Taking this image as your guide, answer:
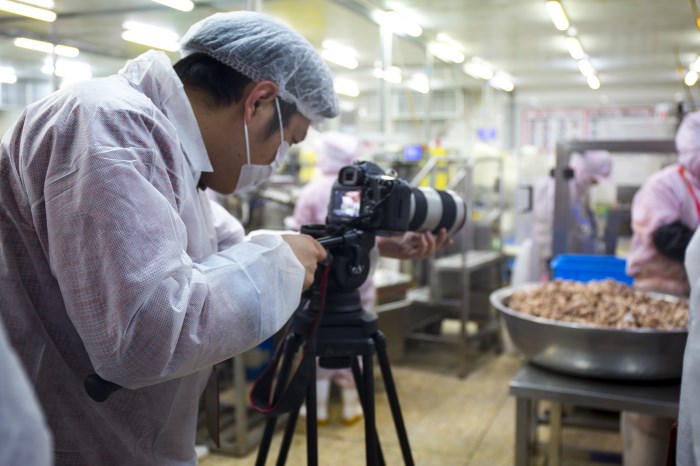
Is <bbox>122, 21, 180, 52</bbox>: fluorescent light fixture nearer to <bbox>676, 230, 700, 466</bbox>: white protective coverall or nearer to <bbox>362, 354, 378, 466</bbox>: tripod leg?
<bbox>362, 354, 378, 466</bbox>: tripod leg

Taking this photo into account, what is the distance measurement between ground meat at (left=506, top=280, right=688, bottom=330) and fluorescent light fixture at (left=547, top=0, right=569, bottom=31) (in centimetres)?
373

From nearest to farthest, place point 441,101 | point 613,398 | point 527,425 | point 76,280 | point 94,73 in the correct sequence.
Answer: point 76,280 < point 613,398 < point 527,425 < point 94,73 < point 441,101

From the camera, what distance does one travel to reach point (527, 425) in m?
1.72

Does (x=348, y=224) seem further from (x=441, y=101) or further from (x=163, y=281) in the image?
(x=441, y=101)

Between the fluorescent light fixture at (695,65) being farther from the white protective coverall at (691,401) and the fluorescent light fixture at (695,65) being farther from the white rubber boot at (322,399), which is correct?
the white protective coverall at (691,401)

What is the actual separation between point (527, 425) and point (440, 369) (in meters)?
2.52

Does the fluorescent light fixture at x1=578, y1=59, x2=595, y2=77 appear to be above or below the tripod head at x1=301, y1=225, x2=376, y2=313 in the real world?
above

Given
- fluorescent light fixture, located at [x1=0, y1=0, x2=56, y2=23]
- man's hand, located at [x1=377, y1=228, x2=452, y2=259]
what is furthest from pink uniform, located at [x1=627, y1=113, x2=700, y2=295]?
fluorescent light fixture, located at [x1=0, y1=0, x2=56, y2=23]

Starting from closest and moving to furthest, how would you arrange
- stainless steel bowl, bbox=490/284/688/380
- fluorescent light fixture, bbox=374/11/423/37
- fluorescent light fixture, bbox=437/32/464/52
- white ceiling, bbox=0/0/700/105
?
stainless steel bowl, bbox=490/284/688/380 < white ceiling, bbox=0/0/700/105 < fluorescent light fixture, bbox=374/11/423/37 < fluorescent light fixture, bbox=437/32/464/52

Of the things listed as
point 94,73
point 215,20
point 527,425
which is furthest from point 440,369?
point 215,20

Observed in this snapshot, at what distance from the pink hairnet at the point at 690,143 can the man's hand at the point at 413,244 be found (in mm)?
1353

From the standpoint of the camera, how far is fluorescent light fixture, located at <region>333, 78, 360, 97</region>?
896 cm

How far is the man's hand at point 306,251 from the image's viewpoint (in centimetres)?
101

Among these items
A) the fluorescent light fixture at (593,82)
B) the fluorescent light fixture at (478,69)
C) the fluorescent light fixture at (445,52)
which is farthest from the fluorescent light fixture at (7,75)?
the fluorescent light fixture at (593,82)
